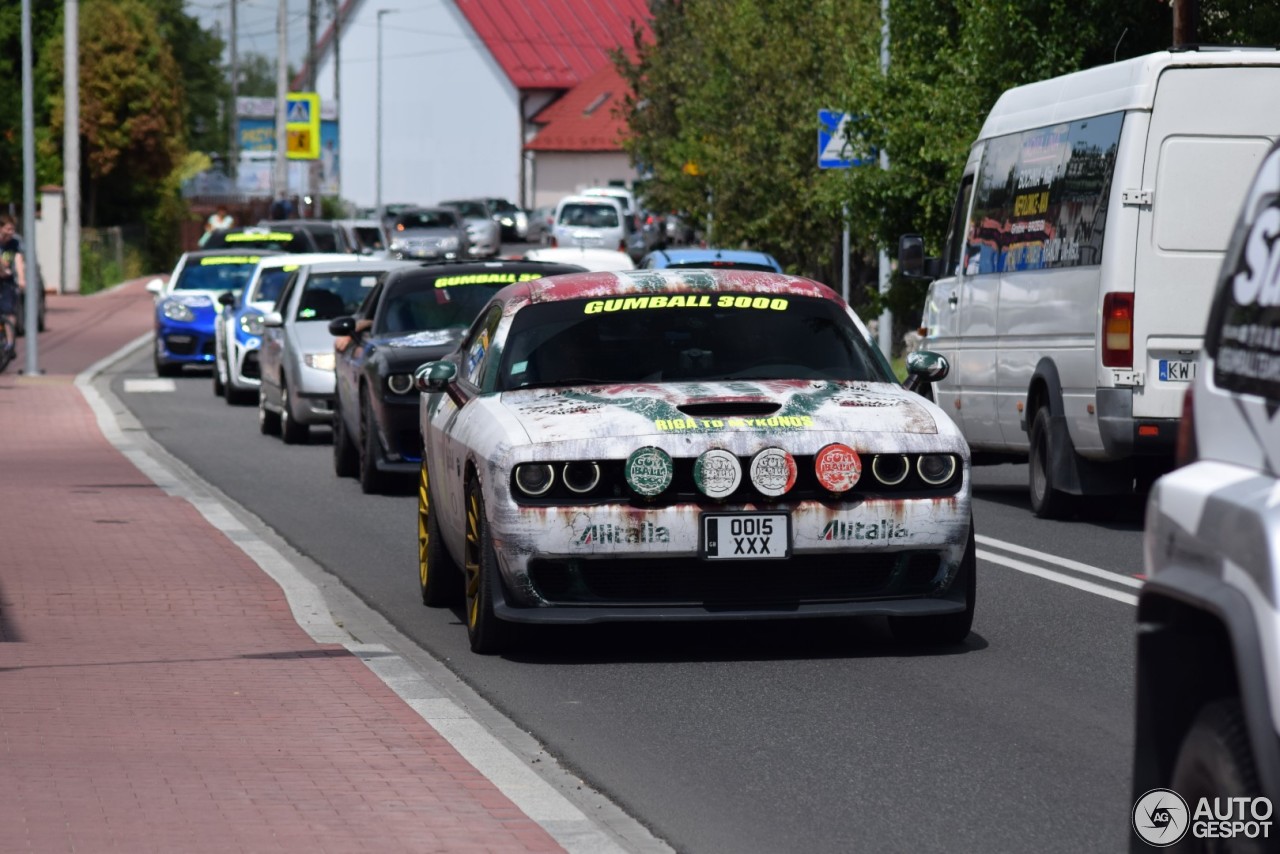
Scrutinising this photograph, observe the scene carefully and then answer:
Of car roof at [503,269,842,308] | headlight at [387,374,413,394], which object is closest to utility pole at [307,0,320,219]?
headlight at [387,374,413,394]

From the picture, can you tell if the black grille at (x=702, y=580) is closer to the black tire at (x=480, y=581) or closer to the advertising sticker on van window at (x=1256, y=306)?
the black tire at (x=480, y=581)

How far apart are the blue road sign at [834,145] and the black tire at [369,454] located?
1136cm

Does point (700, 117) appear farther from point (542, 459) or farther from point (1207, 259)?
point (542, 459)

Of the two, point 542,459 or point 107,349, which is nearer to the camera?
point 542,459

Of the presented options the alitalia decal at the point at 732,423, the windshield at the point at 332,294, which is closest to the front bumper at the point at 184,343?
the windshield at the point at 332,294

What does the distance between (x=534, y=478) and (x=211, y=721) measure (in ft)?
5.48

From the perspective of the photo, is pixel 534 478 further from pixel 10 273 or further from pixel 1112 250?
pixel 10 273

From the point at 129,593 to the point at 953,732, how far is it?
4.88 meters

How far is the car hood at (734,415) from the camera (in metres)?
9.02

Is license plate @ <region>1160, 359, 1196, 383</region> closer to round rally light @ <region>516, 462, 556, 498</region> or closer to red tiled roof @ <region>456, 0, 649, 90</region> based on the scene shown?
round rally light @ <region>516, 462, 556, 498</region>

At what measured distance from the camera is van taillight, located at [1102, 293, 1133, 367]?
13.6m

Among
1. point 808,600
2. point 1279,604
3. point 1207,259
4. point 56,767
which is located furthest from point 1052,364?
point 1279,604

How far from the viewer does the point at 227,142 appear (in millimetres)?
134250

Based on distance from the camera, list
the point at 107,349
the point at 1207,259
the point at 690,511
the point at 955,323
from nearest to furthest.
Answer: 1. the point at 690,511
2. the point at 1207,259
3. the point at 955,323
4. the point at 107,349
